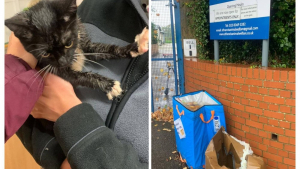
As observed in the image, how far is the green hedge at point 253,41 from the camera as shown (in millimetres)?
1519

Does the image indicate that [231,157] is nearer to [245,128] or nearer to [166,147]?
[245,128]

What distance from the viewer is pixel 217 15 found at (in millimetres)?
1954

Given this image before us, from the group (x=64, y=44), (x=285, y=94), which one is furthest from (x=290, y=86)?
(x=64, y=44)

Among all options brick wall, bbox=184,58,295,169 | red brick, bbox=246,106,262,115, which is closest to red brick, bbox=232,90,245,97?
brick wall, bbox=184,58,295,169

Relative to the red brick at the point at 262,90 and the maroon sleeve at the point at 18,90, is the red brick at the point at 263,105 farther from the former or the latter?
the maroon sleeve at the point at 18,90

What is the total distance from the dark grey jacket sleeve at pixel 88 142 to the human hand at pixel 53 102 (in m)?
0.03

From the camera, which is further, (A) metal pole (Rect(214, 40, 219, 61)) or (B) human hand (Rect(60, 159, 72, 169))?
(A) metal pole (Rect(214, 40, 219, 61))

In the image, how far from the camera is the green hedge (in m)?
1.52

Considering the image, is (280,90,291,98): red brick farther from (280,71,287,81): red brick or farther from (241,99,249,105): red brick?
(241,99,249,105): red brick

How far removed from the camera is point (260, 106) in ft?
5.30

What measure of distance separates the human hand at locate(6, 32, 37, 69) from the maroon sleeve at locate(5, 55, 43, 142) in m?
0.01

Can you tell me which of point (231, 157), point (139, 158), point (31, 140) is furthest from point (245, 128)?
point (31, 140)

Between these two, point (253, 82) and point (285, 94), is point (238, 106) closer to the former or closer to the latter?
point (253, 82)

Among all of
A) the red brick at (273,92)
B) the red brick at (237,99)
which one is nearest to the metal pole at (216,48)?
the red brick at (237,99)
